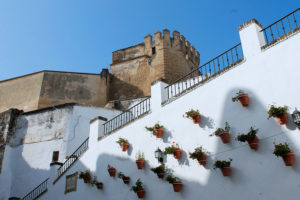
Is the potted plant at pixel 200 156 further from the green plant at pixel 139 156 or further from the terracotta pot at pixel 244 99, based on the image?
the green plant at pixel 139 156

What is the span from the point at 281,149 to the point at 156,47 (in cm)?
2084

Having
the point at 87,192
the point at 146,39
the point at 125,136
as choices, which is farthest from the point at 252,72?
the point at 146,39

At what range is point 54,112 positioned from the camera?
55.8ft

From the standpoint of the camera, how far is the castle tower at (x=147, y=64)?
80.3 ft

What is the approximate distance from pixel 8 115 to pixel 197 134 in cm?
1412

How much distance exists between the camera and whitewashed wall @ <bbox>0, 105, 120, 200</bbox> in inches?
609

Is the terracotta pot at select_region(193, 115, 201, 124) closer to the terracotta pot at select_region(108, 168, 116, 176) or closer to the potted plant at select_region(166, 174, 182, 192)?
the potted plant at select_region(166, 174, 182, 192)

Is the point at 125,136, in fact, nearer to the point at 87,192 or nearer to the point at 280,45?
the point at 87,192

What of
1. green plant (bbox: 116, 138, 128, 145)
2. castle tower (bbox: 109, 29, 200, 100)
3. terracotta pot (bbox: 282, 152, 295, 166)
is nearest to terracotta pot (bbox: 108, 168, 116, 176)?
green plant (bbox: 116, 138, 128, 145)

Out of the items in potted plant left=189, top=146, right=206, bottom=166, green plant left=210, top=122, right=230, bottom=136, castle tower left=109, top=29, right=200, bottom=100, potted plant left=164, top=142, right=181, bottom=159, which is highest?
castle tower left=109, top=29, right=200, bottom=100

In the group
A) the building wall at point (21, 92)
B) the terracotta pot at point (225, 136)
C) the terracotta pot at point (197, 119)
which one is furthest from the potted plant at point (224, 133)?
the building wall at point (21, 92)

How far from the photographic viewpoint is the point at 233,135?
6.66m

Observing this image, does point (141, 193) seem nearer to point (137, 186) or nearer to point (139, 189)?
point (139, 189)

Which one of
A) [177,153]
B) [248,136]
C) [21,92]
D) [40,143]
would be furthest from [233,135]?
[21,92]
